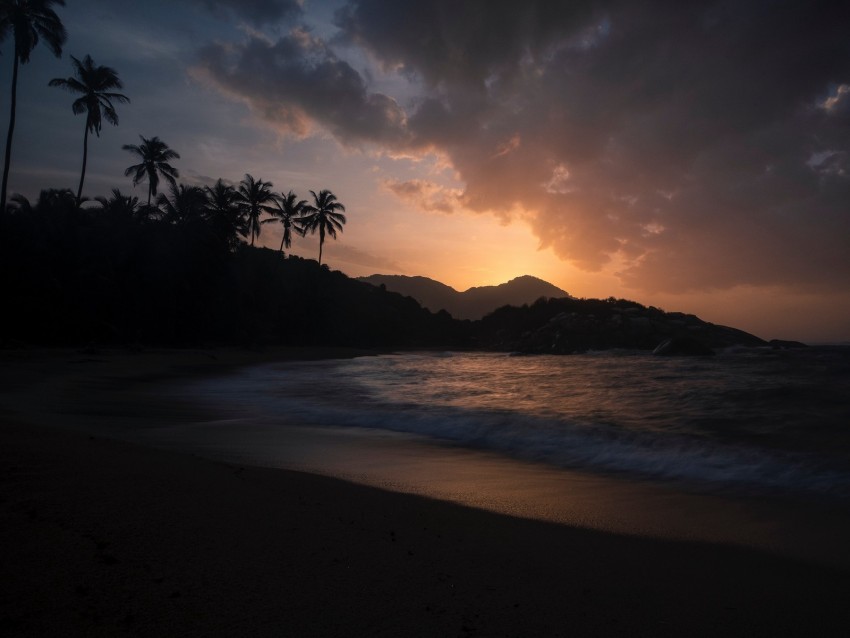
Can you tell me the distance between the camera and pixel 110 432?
6094 millimetres

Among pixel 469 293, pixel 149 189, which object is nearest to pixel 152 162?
pixel 149 189

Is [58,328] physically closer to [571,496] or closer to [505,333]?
[571,496]

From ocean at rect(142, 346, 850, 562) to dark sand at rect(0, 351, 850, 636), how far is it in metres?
0.68

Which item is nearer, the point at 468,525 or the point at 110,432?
the point at 468,525

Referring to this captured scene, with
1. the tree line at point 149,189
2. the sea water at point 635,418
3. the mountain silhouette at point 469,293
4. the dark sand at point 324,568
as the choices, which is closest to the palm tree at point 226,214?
the tree line at point 149,189

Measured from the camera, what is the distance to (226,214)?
35.5 m

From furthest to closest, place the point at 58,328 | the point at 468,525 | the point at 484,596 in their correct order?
the point at 58,328, the point at 468,525, the point at 484,596

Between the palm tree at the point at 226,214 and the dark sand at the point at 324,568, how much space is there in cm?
3321

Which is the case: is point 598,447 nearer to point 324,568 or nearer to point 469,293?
point 324,568

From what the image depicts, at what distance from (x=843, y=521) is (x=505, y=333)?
51.3 metres

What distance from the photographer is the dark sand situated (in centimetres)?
181

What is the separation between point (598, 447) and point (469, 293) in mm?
133188

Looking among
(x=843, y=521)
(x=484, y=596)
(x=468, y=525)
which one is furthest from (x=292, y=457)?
(x=843, y=521)

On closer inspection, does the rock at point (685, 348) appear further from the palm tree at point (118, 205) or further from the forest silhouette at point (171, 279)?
the palm tree at point (118, 205)
